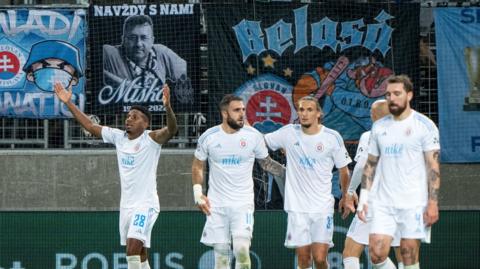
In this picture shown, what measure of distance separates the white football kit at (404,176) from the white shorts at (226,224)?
2.39 m

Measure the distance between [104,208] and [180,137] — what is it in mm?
1737

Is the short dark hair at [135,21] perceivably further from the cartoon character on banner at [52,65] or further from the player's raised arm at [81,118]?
the player's raised arm at [81,118]

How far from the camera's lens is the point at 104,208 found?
20859 mm

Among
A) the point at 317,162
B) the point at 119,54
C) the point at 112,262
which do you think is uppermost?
the point at 119,54

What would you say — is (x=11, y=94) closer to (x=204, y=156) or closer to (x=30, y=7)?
(x=30, y=7)

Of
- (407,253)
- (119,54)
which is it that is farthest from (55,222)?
(407,253)

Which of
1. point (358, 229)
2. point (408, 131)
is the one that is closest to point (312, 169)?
point (358, 229)

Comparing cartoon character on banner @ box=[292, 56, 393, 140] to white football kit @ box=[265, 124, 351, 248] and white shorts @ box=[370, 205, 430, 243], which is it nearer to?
white football kit @ box=[265, 124, 351, 248]

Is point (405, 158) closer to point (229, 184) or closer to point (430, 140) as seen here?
point (430, 140)

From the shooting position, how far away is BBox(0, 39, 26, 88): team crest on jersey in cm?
2123

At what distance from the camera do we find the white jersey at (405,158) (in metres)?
13.3

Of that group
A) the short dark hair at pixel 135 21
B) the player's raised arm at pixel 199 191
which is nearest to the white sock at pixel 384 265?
the player's raised arm at pixel 199 191

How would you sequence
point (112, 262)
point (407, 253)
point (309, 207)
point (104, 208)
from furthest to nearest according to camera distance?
1. point (104, 208)
2. point (112, 262)
3. point (309, 207)
4. point (407, 253)

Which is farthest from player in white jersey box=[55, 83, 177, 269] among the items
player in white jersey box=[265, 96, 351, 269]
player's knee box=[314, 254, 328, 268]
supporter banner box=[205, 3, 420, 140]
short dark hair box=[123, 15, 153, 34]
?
short dark hair box=[123, 15, 153, 34]
